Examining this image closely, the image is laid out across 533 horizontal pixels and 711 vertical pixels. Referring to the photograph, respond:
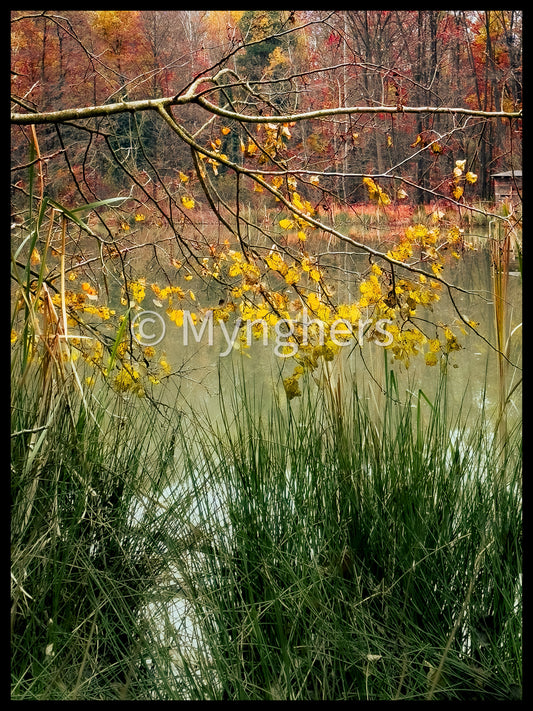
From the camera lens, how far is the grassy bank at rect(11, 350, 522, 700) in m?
1.67

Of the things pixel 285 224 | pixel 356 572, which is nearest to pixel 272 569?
pixel 356 572

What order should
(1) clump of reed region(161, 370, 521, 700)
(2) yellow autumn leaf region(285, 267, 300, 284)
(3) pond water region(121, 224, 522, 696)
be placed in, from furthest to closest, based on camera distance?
(2) yellow autumn leaf region(285, 267, 300, 284), (3) pond water region(121, 224, 522, 696), (1) clump of reed region(161, 370, 521, 700)

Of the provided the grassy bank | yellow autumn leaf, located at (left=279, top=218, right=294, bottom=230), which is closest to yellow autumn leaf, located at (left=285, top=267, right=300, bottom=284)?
yellow autumn leaf, located at (left=279, top=218, right=294, bottom=230)

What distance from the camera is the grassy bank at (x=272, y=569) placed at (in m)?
1.67

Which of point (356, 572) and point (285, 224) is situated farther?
point (285, 224)

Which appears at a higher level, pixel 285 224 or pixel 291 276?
pixel 285 224

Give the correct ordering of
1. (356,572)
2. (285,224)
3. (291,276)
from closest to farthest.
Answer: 1. (356,572)
2. (291,276)
3. (285,224)

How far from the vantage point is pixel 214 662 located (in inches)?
67.4

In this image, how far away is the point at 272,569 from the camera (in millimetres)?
1914

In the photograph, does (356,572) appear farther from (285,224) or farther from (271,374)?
(285,224)

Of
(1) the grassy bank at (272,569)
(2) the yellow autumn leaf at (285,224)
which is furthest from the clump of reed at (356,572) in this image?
(2) the yellow autumn leaf at (285,224)

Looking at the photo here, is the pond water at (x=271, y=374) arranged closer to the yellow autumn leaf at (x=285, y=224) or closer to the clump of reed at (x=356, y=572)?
the clump of reed at (x=356, y=572)

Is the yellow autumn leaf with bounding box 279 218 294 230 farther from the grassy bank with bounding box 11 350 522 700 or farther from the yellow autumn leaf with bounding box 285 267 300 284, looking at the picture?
the grassy bank with bounding box 11 350 522 700
